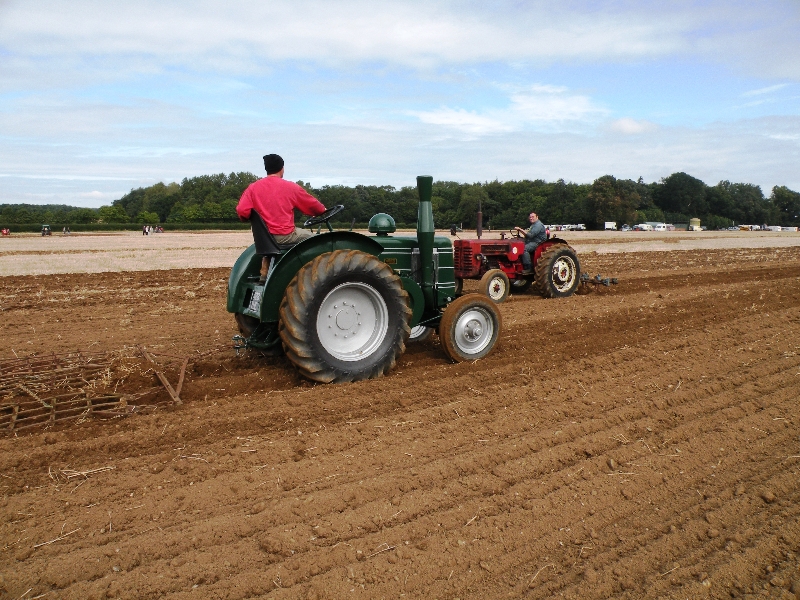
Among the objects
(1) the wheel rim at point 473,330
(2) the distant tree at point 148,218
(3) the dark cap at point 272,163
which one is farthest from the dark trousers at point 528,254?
(2) the distant tree at point 148,218

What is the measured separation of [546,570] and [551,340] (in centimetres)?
449

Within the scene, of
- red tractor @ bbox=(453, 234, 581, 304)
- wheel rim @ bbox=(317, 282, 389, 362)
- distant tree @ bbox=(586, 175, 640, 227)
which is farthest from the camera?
distant tree @ bbox=(586, 175, 640, 227)

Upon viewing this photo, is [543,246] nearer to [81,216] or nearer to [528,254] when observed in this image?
[528,254]

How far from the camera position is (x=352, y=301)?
5133 mm

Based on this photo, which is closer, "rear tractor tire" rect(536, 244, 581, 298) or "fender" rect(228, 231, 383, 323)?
"fender" rect(228, 231, 383, 323)

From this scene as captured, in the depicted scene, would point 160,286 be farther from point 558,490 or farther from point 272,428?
point 558,490

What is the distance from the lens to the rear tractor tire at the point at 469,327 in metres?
5.66

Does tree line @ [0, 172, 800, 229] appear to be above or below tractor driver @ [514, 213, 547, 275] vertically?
above

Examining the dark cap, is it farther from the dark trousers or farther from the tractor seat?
the dark trousers

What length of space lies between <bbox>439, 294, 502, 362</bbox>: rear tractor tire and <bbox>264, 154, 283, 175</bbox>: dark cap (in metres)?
1.95

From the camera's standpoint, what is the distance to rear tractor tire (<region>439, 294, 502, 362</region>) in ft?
18.6

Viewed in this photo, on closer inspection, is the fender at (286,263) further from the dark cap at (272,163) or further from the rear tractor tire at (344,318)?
the dark cap at (272,163)

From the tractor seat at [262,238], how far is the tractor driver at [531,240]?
680 cm

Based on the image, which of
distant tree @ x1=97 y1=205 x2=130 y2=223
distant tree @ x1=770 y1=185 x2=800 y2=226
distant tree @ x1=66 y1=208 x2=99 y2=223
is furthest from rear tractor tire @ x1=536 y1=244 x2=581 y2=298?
distant tree @ x1=770 y1=185 x2=800 y2=226
